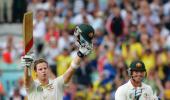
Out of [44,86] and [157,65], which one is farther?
[157,65]

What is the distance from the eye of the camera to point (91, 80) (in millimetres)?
20953

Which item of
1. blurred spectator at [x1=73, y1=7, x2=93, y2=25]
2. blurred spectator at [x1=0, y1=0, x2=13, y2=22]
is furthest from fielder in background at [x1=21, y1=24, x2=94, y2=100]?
blurred spectator at [x1=0, y1=0, x2=13, y2=22]

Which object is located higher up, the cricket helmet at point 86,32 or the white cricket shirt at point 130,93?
the cricket helmet at point 86,32

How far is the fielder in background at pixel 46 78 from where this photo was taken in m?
11.6

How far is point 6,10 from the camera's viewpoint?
79.5 feet

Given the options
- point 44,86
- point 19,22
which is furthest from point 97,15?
point 44,86

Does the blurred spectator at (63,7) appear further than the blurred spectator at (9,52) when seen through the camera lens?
Yes

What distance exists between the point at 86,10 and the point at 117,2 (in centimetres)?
99

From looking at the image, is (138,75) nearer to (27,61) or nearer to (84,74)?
(27,61)

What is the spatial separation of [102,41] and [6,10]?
3.83 metres

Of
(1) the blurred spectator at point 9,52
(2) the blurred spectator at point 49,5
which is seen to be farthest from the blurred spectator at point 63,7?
(1) the blurred spectator at point 9,52

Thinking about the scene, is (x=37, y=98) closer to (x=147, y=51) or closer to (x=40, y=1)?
(x=147, y=51)

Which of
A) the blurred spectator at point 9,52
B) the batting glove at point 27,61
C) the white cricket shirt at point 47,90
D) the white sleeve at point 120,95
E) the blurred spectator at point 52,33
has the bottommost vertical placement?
the white sleeve at point 120,95

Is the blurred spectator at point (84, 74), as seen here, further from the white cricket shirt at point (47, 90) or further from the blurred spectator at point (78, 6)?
the white cricket shirt at point (47, 90)
